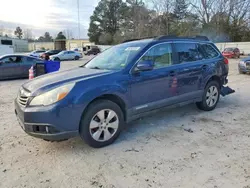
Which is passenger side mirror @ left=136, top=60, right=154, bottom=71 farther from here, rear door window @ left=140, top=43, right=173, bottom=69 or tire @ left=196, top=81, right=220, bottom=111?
tire @ left=196, top=81, right=220, bottom=111

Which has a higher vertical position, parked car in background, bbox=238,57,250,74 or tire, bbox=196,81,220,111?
parked car in background, bbox=238,57,250,74

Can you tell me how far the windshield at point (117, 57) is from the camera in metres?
3.89

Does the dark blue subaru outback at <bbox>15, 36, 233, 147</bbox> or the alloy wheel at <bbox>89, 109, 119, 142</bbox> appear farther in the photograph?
the alloy wheel at <bbox>89, 109, 119, 142</bbox>

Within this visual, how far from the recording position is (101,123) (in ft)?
11.3

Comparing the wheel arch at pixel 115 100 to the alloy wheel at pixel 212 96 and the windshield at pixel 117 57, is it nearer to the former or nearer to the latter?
the windshield at pixel 117 57

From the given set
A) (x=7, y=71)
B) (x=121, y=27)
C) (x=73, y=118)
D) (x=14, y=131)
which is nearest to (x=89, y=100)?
(x=73, y=118)

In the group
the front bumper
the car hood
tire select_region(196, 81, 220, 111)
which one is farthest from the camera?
tire select_region(196, 81, 220, 111)

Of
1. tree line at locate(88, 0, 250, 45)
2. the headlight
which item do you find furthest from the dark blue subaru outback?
tree line at locate(88, 0, 250, 45)

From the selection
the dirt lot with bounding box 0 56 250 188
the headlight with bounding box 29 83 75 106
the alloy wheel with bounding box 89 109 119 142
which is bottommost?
the dirt lot with bounding box 0 56 250 188

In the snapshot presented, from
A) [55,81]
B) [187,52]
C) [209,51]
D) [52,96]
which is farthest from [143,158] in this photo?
[209,51]

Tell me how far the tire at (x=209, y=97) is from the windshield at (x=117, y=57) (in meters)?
2.03

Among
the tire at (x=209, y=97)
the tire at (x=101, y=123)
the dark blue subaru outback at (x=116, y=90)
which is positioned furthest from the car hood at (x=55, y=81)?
the tire at (x=209, y=97)

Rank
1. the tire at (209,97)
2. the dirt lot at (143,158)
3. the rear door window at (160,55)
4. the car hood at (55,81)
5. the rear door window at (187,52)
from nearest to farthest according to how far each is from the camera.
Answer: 1. the dirt lot at (143,158)
2. the car hood at (55,81)
3. the rear door window at (160,55)
4. the rear door window at (187,52)
5. the tire at (209,97)

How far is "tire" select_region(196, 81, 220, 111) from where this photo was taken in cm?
513
